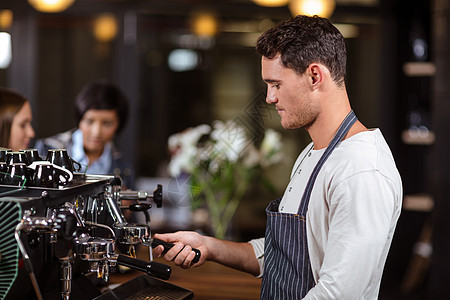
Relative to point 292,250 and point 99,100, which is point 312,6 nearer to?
point 99,100

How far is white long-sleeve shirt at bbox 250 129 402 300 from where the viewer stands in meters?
1.17

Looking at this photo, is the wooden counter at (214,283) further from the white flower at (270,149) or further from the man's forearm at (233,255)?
the white flower at (270,149)

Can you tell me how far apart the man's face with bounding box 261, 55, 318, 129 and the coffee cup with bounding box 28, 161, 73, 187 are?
0.55 meters

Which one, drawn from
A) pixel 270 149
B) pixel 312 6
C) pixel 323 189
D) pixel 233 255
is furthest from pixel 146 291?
pixel 312 6

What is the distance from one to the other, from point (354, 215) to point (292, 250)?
26 cm

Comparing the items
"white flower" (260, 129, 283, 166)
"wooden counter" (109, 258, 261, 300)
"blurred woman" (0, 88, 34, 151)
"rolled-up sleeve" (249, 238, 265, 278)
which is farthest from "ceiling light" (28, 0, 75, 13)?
"rolled-up sleeve" (249, 238, 265, 278)

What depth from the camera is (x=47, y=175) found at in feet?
4.14

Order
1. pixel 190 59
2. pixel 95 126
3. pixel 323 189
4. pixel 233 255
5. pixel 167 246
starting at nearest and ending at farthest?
pixel 323 189 → pixel 167 246 → pixel 233 255 → pixel 95 126 → pixel 190 59

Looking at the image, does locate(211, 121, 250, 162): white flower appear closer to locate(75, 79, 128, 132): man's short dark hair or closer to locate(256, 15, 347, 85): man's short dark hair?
locate(75, 79, 128, 132): man's short dark hair

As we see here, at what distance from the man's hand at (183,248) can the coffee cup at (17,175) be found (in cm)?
40

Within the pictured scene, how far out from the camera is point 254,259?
163 cm

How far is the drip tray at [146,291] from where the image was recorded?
4.79 feet

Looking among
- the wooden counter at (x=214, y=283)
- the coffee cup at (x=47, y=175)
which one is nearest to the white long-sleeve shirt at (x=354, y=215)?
the wooden counter at (x=214, y=283)

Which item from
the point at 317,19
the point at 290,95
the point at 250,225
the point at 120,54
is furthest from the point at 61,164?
the point at 250,225
